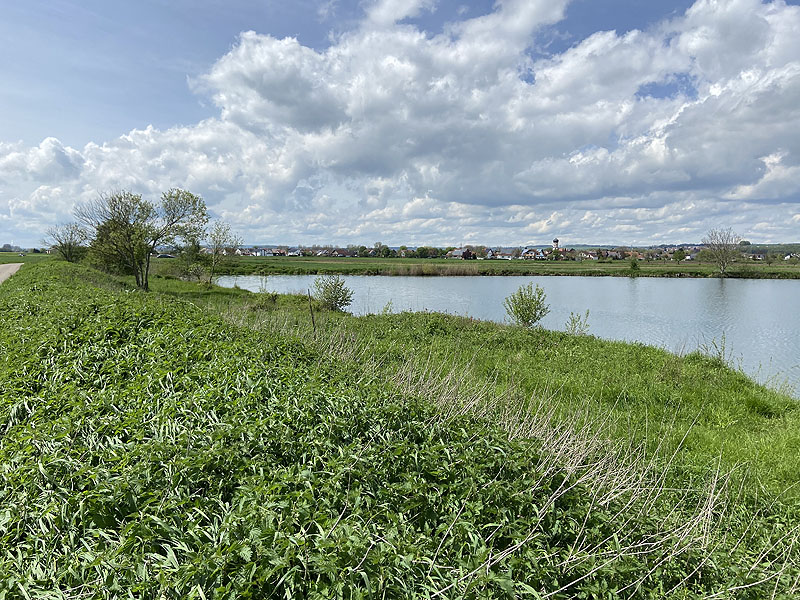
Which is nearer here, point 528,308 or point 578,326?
point 528,308

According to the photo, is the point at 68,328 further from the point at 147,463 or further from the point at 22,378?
the point at 147,463

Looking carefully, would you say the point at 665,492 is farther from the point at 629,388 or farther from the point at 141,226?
the point at 141,226

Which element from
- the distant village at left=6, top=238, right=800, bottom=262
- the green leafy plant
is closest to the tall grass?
the green leafy plant

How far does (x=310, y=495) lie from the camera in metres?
3.12

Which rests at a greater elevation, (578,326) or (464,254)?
(464,254)

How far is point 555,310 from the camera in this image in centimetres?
3484

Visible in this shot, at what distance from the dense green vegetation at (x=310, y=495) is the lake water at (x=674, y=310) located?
1292 cm

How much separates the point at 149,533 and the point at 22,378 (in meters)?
4.65

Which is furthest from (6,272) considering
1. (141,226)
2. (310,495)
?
(310,495)

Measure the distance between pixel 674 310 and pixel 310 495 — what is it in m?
38.4

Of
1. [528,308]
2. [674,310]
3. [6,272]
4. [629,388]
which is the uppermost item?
[6,272]

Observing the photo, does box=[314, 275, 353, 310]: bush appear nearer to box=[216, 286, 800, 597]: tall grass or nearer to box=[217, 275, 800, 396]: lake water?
box=[217, 275, 800, 396]: lake water

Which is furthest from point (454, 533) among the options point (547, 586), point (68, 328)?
point (68, 328)

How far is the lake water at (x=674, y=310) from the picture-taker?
20489 mm
